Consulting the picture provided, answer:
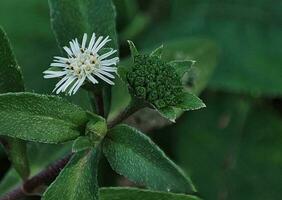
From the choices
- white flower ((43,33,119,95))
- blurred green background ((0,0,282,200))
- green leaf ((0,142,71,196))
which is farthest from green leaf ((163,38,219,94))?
white flower ((43,33,119,95))

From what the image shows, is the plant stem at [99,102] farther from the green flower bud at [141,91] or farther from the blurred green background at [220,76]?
the blurred green background at [220,76]

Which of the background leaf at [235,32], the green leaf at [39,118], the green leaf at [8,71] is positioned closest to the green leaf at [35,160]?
the green leaf at [8,71]

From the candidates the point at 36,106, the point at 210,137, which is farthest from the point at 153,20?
the point at 36,106

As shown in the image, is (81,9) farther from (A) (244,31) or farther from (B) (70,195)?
(A) (244,31)

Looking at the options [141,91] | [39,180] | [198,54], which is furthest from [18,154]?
[198,54]

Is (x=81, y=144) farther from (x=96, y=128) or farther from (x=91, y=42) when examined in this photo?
(x=91, y=42)

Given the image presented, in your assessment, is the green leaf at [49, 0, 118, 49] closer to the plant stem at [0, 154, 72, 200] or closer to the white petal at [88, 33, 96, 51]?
the white petal at [88, 33, 96, 51]
